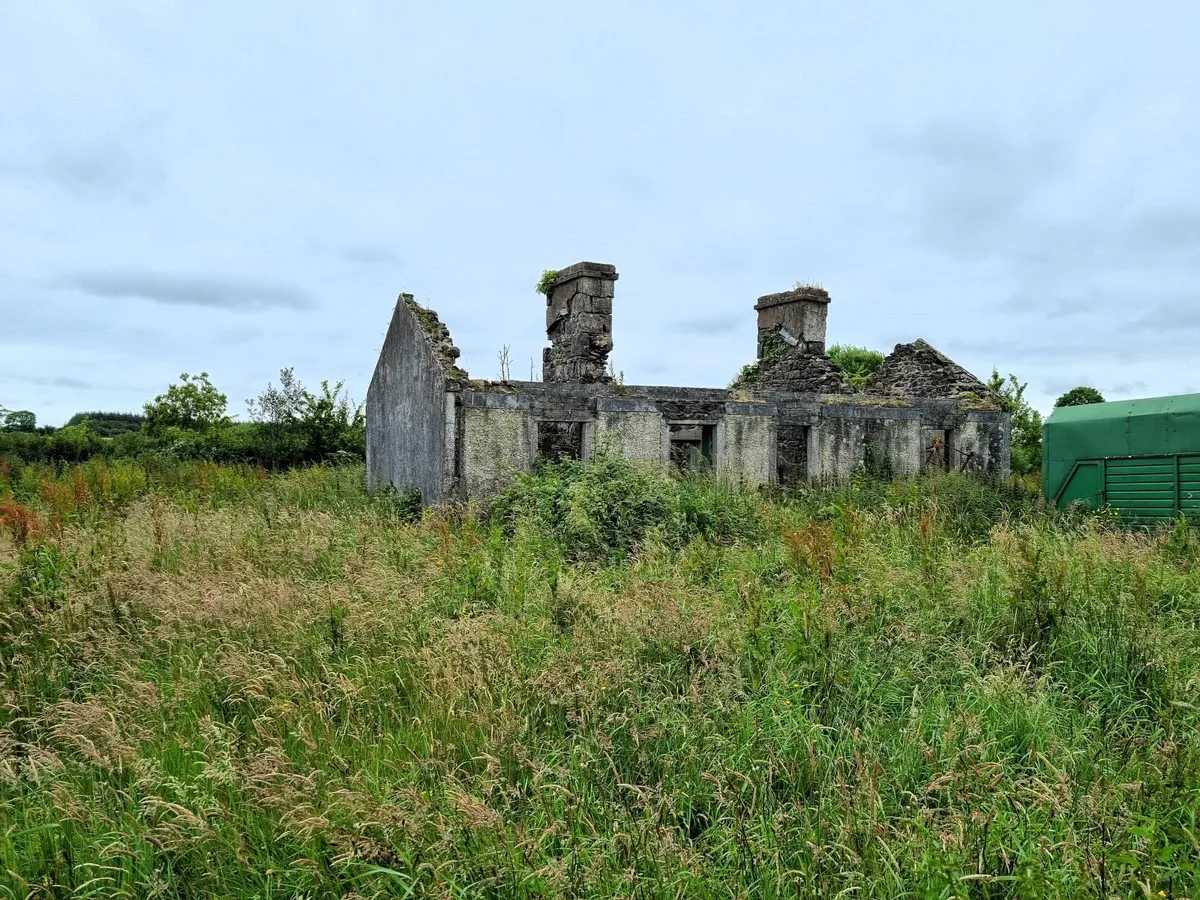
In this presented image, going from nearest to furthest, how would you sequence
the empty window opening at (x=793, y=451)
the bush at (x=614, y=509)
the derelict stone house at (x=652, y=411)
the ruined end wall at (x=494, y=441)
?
the bush at (x=614, y=509), the ruined end wall at (x=494, y=441), the derelict stone house at (x=652, y=411), the empty window opening at (x=793, y=451)

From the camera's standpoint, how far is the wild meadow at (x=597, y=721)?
3.37 m

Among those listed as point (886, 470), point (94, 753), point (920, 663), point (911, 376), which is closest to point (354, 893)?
point (94, 753)

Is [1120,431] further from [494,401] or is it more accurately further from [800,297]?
[494,401]

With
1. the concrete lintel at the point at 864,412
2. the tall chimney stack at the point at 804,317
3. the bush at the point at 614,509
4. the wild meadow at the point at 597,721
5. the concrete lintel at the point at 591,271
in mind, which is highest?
the concrete lintel at the point at 591,271

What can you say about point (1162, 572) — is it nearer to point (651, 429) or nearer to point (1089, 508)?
point (1089, 508)

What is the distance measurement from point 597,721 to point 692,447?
50.6ft

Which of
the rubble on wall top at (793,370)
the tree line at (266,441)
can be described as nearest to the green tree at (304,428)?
the tree line at (266,441)

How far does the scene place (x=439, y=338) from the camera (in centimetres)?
1391

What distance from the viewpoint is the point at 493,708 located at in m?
4.56

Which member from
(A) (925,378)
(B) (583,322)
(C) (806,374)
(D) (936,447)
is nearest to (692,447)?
(C) (806,374)

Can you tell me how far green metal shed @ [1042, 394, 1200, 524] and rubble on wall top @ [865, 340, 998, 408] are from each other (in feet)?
18.2

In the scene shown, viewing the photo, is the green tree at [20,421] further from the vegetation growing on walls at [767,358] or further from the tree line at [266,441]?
the vegetation growing on walls at [767,358]

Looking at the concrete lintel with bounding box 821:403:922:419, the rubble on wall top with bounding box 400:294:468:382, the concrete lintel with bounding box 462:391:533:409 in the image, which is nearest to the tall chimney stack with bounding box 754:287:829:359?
the concrete lintel with bounding box 821:403:922:419

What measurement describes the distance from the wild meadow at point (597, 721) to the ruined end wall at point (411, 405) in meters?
4.77
